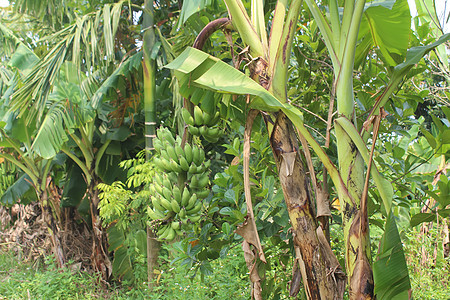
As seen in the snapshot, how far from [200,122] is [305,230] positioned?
1.50 ft

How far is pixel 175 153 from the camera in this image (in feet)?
3.71

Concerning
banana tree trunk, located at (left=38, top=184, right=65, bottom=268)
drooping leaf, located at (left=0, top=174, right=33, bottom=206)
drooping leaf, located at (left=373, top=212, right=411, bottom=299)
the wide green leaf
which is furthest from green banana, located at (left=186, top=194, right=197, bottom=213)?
drooping leaf, located at (left=0, top=174, right=33, bottom=206)

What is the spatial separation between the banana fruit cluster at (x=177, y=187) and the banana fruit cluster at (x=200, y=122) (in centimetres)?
6

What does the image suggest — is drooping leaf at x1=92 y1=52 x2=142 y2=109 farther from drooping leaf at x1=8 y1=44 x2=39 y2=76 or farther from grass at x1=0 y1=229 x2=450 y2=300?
grass at x1=0 y1=229 x2=450 y2=300

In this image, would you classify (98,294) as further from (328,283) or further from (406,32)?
(406,32)

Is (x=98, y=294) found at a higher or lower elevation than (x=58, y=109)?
lower

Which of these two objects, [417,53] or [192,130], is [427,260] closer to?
[417,53]

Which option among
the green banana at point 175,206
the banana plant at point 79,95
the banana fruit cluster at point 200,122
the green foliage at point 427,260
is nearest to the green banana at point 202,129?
the banana fruit cluster at point 200,122

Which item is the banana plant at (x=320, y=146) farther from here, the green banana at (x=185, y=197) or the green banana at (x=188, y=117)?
the green banana at (x=185, y=197)

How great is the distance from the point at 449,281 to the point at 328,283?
1973 millimetres

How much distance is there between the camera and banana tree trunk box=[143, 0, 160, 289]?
9.95ft

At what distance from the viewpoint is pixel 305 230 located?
949mm

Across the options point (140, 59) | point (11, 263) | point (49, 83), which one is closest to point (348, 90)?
point (49, 83)

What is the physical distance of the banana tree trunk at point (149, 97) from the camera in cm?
303
